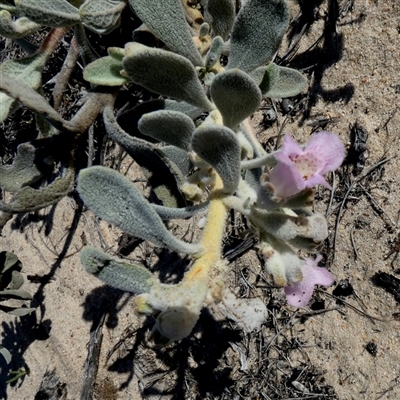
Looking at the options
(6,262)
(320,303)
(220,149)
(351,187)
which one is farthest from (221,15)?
(6,262)

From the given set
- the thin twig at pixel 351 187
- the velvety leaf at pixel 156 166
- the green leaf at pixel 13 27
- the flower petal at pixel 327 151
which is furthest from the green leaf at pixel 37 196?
the thin twig at pixel 351 187

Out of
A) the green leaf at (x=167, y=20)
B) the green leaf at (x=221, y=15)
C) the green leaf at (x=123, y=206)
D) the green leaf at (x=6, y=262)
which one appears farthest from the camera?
the green leaf at (x=6, y=262)

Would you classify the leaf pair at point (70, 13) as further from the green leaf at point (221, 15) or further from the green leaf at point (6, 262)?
the green leaf at point (6, 262)

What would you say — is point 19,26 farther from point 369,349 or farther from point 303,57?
point 369,349

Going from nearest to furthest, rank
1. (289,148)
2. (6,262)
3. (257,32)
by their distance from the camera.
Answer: (289,148) < (257,32) < (6,262)

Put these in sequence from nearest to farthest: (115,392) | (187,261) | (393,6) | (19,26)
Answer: (19,26), (393,6), (187,261), (115,392)

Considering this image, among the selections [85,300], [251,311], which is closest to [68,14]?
[251,311]

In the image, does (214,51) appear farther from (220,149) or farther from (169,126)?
(220,149)
